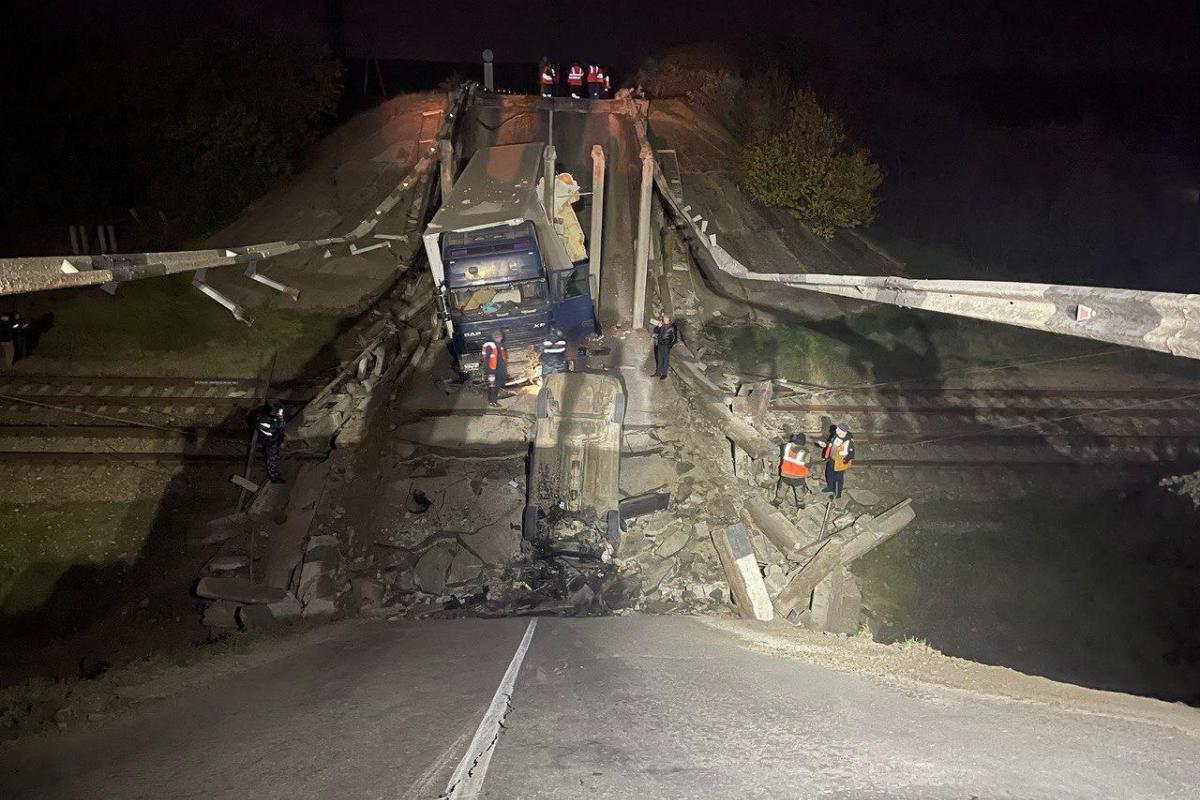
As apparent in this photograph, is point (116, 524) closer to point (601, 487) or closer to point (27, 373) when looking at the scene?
point (27, 373)

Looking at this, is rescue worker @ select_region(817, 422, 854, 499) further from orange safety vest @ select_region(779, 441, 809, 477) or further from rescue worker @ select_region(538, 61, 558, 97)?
rescue worker @ select_region(538, 61, 558, 97)

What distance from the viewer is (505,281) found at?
12.3 metres

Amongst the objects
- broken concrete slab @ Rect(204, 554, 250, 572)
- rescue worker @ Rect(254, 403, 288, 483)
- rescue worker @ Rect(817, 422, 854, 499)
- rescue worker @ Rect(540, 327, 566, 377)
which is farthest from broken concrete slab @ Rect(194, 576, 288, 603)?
rescue worker @ Rect(817, 422, 854, 499)

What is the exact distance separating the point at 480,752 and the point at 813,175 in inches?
770

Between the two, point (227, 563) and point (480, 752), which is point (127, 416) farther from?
point (480, 752)

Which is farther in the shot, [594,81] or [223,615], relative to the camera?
[594,81]

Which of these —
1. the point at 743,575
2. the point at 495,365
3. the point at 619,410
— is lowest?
the point at 743,575

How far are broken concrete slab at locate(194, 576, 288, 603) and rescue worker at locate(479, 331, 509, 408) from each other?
460cm

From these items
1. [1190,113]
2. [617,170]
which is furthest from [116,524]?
[1190,113]

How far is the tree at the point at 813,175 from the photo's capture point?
66.0ft

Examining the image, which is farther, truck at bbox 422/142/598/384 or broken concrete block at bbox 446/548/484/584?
truck at bbox 422/142/598/384

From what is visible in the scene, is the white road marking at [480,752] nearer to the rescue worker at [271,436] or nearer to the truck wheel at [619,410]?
the truck wheel at [619,410]

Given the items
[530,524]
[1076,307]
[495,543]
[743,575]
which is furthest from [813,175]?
[1076,307]

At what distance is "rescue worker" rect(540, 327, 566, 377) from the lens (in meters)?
12.7
